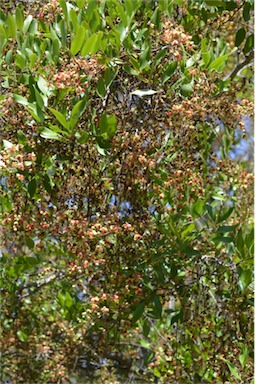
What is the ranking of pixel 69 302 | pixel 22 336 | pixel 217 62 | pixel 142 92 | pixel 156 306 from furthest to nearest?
pixel 22 336, pixel 69 302, pixel 156 306, pixel 217 62, pixel 142 92

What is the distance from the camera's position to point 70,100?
5.59ft

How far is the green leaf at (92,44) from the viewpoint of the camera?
1591mm

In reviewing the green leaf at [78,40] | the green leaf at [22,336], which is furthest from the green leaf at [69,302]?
the green leaf at [78,40]

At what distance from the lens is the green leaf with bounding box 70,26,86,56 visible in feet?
5.19

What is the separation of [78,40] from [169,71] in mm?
266

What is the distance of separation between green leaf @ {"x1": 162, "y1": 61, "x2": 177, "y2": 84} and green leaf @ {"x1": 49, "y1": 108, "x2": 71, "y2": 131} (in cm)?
29

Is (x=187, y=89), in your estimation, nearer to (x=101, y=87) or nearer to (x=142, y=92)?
(x=142, y=92)

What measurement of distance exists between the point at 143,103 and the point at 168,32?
0.68ft

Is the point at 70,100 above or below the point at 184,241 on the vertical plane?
above

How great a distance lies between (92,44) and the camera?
63.0 inches

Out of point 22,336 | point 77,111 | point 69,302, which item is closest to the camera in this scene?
point 77,111

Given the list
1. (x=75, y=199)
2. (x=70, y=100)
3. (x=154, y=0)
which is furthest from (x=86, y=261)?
(x=154, y=0)

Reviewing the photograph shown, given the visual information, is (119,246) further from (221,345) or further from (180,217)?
(221,345)

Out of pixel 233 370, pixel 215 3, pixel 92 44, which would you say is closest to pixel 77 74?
pixel 92 44
